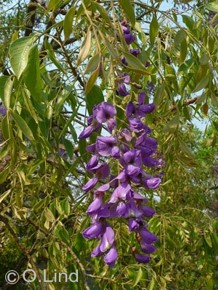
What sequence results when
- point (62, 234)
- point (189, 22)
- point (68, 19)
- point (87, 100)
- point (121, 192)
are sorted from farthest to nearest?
point (62, 234)
point (189, 22)
point (87, 100)
point (68, 19)
point (121, 192)

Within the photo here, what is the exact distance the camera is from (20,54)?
0.86 meters

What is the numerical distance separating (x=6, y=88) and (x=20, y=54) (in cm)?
7

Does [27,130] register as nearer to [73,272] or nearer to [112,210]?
[112,210]

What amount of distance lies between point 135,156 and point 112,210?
0.28ft

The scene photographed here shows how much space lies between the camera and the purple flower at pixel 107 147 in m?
0.74

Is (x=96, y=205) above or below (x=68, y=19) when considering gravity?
below

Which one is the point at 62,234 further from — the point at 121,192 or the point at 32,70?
the point at 121,192

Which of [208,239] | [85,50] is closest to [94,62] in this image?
[85,50]

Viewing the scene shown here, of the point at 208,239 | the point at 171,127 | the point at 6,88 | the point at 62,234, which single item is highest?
the point at 6,88

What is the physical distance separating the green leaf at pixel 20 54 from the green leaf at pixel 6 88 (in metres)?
0.06

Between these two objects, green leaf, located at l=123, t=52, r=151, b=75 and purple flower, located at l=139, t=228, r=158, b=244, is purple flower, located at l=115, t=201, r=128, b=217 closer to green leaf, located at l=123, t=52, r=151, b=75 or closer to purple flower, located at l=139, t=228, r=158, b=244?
purple flower, located at l=139, t=228, r=158, b=244

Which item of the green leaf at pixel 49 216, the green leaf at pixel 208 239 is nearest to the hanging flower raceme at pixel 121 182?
the green leaf at pixel 49 216

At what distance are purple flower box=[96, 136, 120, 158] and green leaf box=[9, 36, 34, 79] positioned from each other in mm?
177

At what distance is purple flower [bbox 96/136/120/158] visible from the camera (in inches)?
29.0
